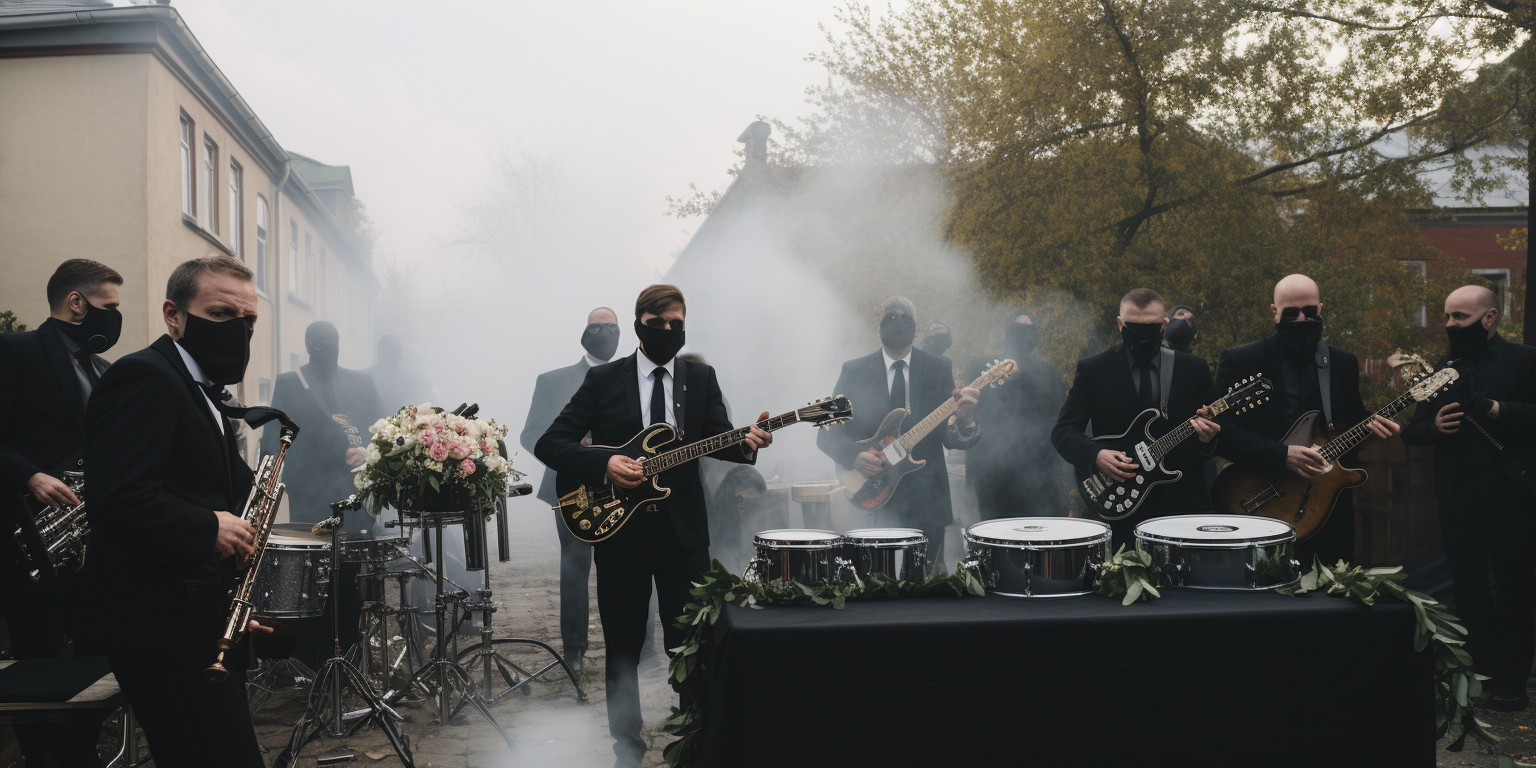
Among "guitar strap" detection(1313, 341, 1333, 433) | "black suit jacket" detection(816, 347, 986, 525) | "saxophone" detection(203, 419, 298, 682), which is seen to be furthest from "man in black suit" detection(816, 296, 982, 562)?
"saxophone" detection(203, 419, 298, 682)

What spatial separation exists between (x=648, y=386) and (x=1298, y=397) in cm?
310

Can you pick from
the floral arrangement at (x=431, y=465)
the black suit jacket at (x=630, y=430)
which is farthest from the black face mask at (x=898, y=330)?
the floral arrangement at (x=431, y=465)

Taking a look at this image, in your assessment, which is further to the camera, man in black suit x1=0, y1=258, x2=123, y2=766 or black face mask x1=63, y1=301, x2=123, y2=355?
black face mask x1=63, y1=301, x2=123, y2=355

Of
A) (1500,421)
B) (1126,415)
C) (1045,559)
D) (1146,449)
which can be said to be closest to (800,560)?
(1045,559)

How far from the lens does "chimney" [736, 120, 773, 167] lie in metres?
21.8

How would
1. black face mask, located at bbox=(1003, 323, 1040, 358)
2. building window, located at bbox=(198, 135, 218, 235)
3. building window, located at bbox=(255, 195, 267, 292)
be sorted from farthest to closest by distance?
building window, located at bbox=(255, 195, 267, 292), building window, located at bbox=(198, 135, 218, 235), black face mask, located at bbox=(1003, 323, 1040, 358)

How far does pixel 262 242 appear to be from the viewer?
1838cm

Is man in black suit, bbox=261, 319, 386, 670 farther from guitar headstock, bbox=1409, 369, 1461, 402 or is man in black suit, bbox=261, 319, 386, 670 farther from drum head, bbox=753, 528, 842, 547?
guitar headstock, bbox=1409, 369, 1461, 402

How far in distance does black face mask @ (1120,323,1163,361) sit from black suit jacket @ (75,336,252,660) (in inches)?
154

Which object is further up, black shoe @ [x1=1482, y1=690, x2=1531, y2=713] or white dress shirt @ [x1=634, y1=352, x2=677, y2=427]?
white dress shirt @ [x1=634, y1=352, x2=677, y2=427]

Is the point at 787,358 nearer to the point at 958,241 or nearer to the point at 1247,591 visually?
the point at 958,241

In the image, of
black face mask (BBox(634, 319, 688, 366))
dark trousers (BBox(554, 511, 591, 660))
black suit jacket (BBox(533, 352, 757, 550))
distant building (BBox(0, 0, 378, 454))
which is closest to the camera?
black suit jacket (BBox(533, 352, 757, 550))

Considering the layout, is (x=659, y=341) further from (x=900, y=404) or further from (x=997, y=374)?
(x=997, y=374)

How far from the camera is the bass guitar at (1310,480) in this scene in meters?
4.42
